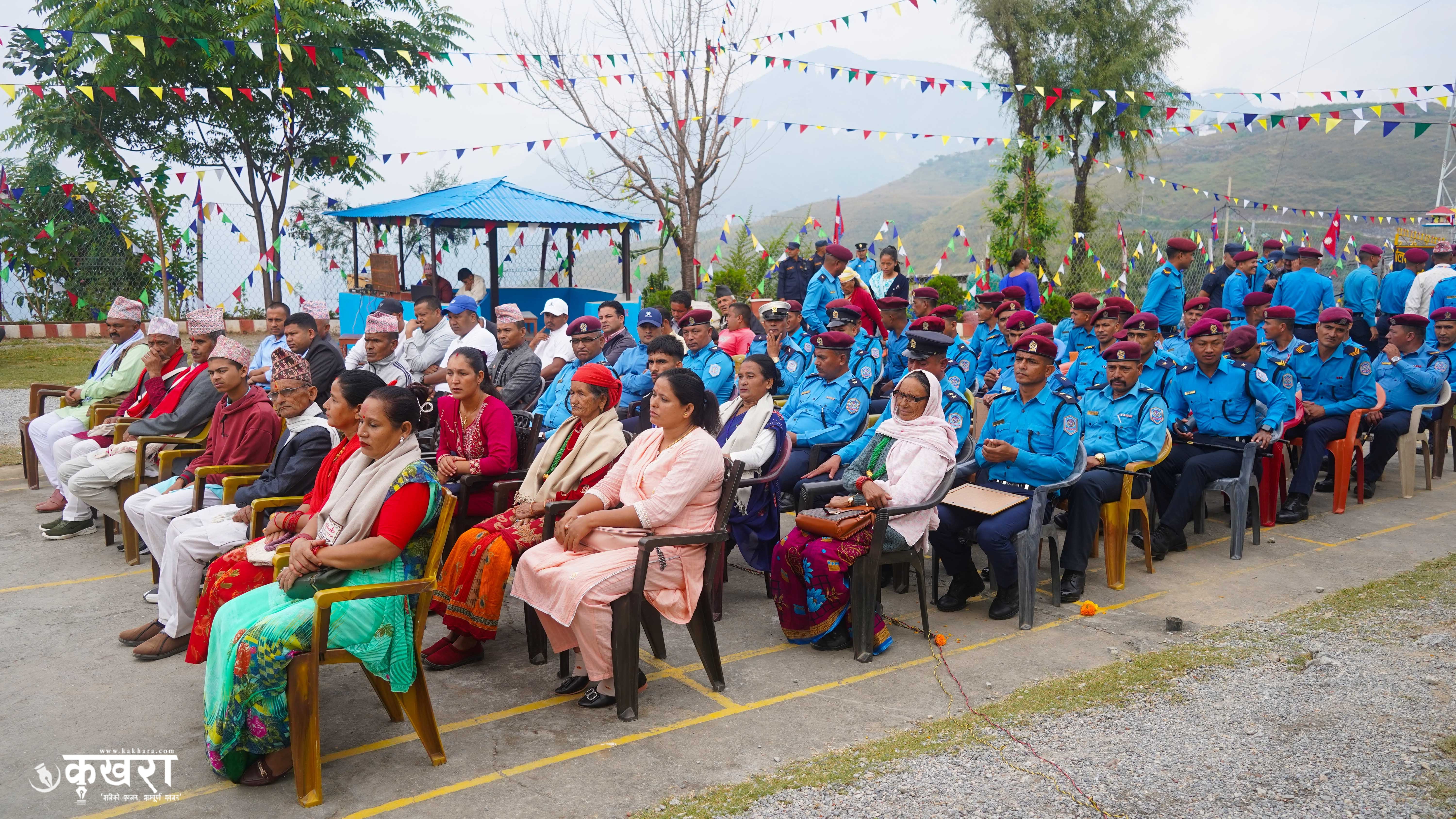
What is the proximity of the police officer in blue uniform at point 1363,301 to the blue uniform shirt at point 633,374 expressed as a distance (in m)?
6.96

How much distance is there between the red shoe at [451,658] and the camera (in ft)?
14.0

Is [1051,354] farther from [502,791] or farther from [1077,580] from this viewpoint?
[502,791]

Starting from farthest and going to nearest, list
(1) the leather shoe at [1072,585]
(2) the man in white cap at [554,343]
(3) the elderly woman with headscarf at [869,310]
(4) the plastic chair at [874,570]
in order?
(2) the man in white cap at [554,343] → (3) the elderly woman with headscarf at [869,310] → (1) the leather shoe at [1072,585] → (4) the plastic chair at [874,570]

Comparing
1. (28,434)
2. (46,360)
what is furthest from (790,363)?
(46,360)

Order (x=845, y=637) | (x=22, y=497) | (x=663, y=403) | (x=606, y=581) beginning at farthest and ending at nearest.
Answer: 1. (x=22, y=497)
2. (x=845, y=637)
3. (x=663, y=403)
4. (x=606, y=581)

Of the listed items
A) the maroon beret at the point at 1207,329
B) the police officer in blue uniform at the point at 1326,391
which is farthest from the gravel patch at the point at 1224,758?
the police officer in blue uniform at the point at 1326,391

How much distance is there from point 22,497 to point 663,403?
6.20 m

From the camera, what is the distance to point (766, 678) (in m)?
4.15

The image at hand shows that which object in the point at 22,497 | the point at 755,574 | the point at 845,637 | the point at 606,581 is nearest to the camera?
the point at 606,581

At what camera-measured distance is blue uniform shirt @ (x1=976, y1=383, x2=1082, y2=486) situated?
494 centimetres

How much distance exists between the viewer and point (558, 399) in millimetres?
7316

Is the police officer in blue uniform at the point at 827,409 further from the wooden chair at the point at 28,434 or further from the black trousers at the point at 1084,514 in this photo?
the wooden chair at the point at 28,434

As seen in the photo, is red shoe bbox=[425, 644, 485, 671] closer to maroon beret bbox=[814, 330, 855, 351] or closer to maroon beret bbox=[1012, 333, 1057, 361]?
maroon beret bbox=[814, 330, 855, 351]

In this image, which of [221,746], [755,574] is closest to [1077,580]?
[755,574]
